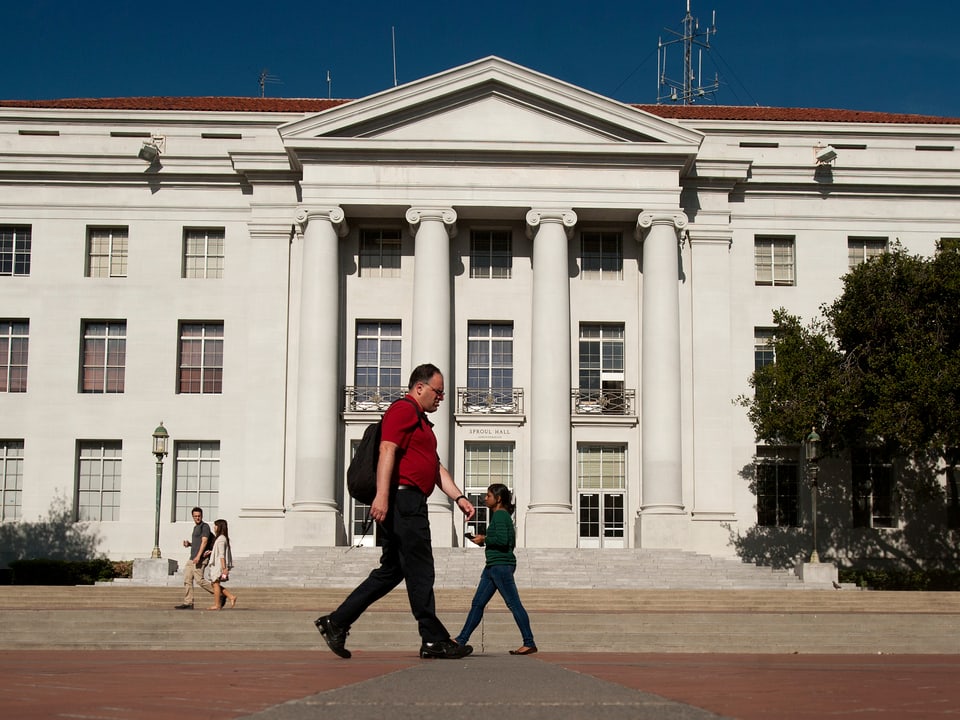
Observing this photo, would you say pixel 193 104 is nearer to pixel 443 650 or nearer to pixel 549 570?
pixel 549 570

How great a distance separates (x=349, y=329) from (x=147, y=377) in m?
6.33

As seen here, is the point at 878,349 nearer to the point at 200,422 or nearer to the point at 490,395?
the point at 490,395

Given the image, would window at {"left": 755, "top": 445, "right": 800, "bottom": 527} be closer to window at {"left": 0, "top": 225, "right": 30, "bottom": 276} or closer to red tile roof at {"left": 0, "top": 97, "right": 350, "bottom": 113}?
red tile roof at {"left": 0, "top": 97, "right": 350, "bottom": 113}

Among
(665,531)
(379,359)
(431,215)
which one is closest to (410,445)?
(665,531)

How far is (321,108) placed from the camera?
155ft

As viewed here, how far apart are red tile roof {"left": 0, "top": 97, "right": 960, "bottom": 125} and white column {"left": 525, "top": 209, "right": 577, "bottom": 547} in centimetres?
1010

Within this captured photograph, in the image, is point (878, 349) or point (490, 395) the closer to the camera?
point (878, 349)

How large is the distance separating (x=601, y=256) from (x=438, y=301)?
5.84 m

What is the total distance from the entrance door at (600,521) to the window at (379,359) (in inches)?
260

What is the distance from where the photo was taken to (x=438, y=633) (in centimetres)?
997

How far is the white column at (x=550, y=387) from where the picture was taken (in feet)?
120

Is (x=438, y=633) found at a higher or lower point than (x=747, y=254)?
lower

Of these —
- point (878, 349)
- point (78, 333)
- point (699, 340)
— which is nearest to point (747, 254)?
point (699, 340)

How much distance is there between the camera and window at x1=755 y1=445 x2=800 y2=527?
39.5 m
